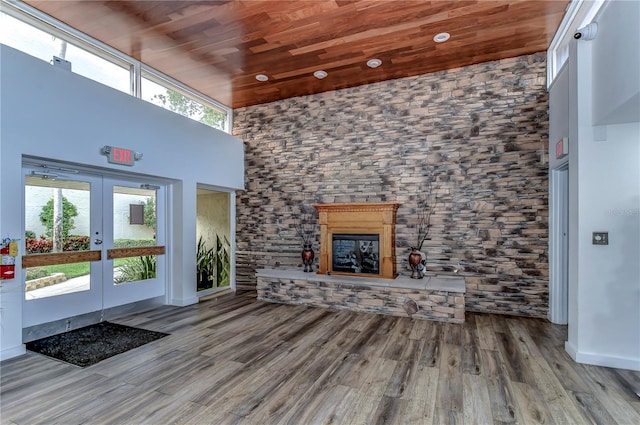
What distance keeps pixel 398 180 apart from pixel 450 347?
2.56 meters

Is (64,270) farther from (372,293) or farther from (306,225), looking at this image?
(372,293)

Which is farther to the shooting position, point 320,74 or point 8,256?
point 320,74

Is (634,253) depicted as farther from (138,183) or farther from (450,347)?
(138,183)

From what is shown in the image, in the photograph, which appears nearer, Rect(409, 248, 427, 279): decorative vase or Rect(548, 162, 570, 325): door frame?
Rect(548, 162, 570, 325): door frame

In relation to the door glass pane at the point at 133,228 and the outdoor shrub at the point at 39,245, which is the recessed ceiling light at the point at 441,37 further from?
the outdoor shrub at the point at 39,245

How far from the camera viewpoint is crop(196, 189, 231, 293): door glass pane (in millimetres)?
5922

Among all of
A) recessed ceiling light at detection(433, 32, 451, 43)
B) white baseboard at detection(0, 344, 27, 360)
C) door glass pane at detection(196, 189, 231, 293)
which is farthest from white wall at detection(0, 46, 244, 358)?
recessed ceiling light at detection(433, 32, 451, 43)

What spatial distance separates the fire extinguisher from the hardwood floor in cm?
81

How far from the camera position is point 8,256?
3.07 m

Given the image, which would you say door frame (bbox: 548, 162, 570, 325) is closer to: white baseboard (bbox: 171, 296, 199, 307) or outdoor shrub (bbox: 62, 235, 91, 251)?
white baseboard (bbox: 171, 296, 199, 307)

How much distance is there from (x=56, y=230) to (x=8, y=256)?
2.40 ft

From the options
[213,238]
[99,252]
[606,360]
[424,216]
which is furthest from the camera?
[213,238]

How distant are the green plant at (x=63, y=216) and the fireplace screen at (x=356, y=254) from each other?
3545mm

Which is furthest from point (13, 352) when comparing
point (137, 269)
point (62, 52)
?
point (62, 52)
